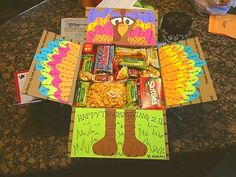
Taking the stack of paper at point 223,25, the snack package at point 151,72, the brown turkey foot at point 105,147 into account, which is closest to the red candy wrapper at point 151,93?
the snack package at point 151,72

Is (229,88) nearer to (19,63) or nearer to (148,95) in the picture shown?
(148,95)

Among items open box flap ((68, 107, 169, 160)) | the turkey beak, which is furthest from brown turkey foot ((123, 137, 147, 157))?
the turkey beak

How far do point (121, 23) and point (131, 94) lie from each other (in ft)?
0.86

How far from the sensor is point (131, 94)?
836 millimetres

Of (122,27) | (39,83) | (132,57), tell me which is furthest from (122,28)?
(39,83)

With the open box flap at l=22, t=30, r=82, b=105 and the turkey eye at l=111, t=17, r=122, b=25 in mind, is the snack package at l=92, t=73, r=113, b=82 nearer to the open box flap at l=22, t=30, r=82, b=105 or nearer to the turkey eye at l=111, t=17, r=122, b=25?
the open box flap at l=22, t=30, r=82, b=105

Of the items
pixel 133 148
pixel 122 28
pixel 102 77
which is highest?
pixel 122 28

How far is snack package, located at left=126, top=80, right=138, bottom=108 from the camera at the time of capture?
83cm

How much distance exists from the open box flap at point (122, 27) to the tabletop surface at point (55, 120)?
21cm

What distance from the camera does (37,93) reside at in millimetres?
768

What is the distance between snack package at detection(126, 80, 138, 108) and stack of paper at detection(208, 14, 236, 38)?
0.47m

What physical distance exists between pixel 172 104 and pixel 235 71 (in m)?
0.35

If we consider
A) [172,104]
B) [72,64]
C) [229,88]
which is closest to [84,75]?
[72,64]

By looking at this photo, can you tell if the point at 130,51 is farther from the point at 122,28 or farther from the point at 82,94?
the point at 82,94
